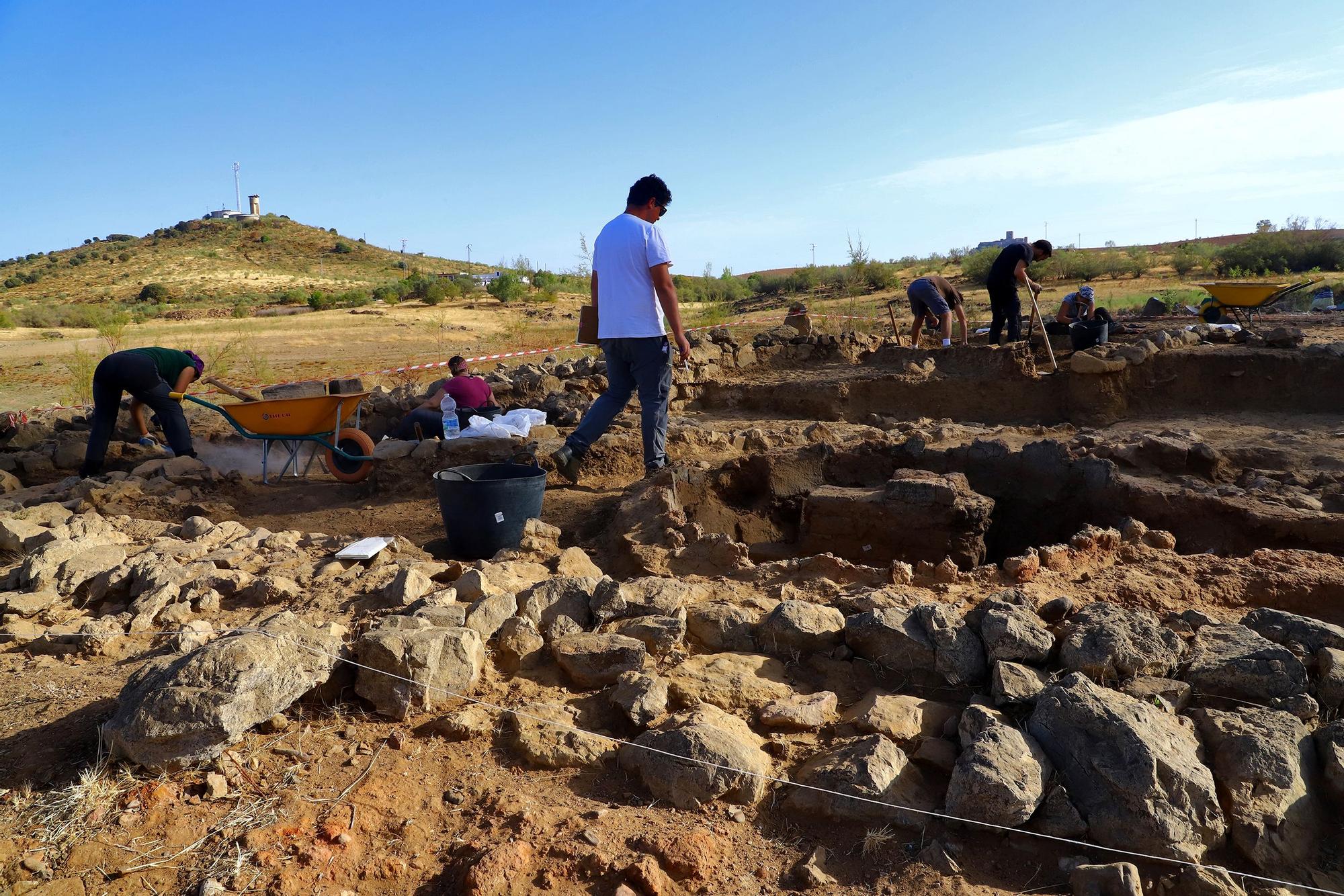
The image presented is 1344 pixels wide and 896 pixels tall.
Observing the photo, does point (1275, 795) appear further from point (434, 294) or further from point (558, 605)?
point (434, 294)

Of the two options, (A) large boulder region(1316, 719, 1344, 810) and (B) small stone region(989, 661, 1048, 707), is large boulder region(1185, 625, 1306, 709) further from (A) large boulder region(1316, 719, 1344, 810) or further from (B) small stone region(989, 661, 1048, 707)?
(B) small stone region(989, 661, 1048, 707)

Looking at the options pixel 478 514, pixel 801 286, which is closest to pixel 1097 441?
pixel 478 514

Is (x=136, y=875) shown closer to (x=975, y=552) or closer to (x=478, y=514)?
(x=478, y=514)

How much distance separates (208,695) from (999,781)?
212 centimetres

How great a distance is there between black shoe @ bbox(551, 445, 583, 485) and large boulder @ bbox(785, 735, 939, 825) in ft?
11.4

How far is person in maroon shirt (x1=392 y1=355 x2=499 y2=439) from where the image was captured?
285 inches

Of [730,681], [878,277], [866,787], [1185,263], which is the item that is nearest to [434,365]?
[730,681]

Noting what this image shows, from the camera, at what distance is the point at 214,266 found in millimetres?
48188

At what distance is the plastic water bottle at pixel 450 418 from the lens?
6793mm

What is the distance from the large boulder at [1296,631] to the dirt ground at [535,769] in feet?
1.24

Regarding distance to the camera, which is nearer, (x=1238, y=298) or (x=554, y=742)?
(x=554, y=742)

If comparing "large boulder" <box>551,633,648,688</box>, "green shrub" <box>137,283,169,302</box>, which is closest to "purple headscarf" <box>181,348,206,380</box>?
"large boulder" <box>551,633,648,688</box>

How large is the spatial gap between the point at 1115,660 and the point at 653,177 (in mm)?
3973

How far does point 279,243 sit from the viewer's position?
55.7 meters
